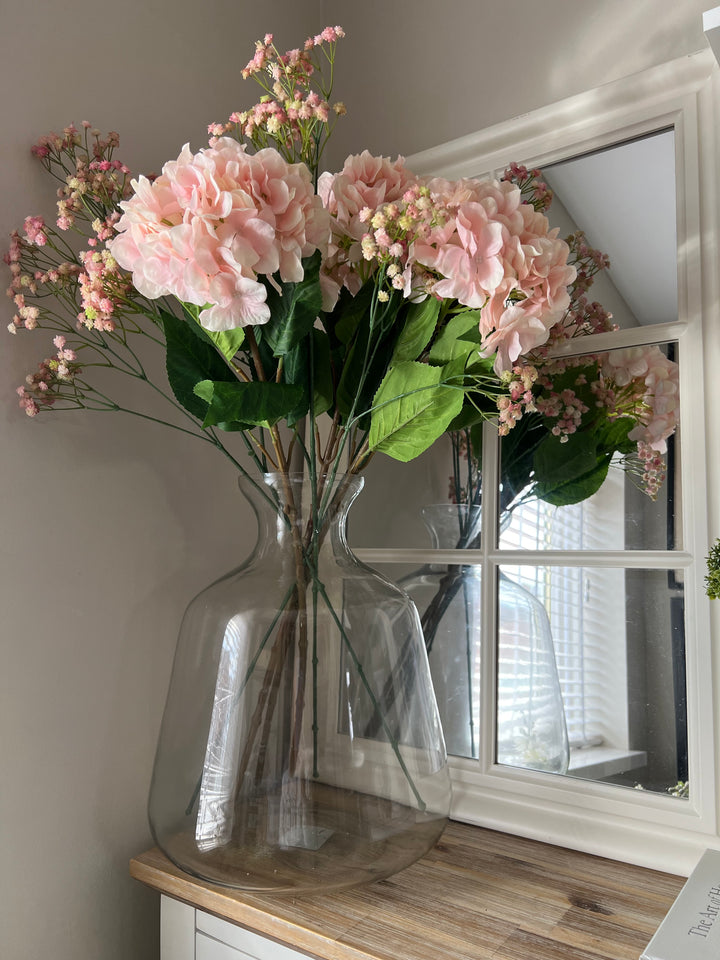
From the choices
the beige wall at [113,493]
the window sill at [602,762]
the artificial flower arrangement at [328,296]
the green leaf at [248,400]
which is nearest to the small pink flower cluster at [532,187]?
the artificial flower arrangement at [328,296]

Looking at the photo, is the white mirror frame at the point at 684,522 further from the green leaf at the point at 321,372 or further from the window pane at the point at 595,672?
the green leaf at the point at 321,372

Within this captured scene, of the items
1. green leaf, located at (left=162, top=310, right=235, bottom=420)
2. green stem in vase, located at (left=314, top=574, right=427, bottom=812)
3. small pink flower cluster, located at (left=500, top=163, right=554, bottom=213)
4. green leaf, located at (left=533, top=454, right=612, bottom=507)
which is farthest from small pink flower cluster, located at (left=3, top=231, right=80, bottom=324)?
green leaf, located at (left=533, top=454, right=612, bottom=507)

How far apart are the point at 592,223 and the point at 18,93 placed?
0.76 metres

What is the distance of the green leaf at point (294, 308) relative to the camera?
2.67 feet

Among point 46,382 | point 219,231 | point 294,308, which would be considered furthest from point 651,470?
point 46,382

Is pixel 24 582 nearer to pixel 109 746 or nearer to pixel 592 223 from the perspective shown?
pixel 109 746

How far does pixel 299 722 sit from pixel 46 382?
1.63ft

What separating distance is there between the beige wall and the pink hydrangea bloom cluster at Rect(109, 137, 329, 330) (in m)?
0.30

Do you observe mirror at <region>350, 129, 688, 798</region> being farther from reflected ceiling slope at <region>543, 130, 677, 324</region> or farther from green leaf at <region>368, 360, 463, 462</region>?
green leaf at <region>368, 360, 463, 462</region>

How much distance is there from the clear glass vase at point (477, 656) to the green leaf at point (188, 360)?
45 cm

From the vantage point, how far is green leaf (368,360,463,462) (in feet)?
2.73

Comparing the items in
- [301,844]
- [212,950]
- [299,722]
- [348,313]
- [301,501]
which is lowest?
[212,950]

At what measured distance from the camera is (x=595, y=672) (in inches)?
39.9

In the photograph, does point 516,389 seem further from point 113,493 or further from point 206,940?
point 206,940
